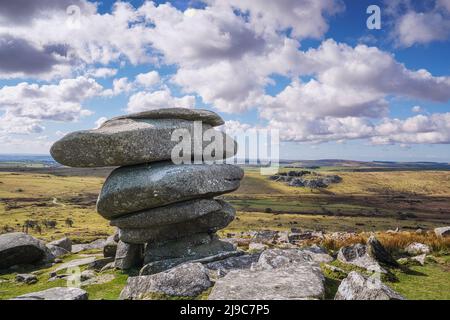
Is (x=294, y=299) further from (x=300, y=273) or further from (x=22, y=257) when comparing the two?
(x=22, y=257)

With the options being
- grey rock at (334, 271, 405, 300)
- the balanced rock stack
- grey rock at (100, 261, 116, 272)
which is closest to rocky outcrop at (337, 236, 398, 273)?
grey rock at (334, 271, 405, 300)

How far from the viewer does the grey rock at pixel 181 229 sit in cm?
2172

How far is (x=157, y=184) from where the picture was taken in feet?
65.4

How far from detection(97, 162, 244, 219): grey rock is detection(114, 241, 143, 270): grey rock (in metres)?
2.20

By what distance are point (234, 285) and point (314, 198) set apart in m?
173

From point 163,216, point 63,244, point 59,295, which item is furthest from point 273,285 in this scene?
point 63,244

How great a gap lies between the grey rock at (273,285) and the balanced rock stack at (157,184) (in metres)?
6.48

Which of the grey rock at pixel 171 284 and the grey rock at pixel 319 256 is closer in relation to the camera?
the grey rock at pixel 171 284

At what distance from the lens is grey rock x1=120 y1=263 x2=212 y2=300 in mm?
13336

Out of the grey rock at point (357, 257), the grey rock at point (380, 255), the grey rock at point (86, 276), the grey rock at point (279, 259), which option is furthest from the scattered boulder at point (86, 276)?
the grey rock at point (380, 255)

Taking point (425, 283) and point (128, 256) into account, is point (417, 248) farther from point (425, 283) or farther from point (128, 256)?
point (128, 256)

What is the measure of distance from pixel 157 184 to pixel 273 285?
980 cm

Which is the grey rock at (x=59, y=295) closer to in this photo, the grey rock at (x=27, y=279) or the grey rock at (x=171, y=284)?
the grey rock at (x=171, y=284)
